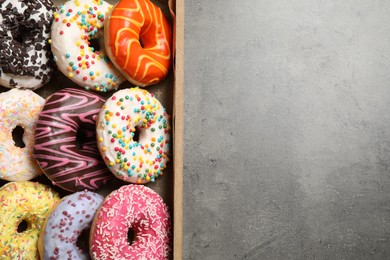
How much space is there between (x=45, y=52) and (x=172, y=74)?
1.56 feet

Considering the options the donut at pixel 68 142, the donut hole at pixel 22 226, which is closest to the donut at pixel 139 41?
the donut at pixel 68 142

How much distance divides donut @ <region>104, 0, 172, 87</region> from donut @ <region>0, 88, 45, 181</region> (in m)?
0.33

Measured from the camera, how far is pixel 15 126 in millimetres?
1495

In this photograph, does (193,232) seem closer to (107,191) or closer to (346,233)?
(107,191)

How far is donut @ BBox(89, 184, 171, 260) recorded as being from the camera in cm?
138

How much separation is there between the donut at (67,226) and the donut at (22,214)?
0.15 feet

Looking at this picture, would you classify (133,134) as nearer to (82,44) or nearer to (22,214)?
(82,44)

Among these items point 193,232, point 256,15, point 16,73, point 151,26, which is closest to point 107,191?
point 193,232

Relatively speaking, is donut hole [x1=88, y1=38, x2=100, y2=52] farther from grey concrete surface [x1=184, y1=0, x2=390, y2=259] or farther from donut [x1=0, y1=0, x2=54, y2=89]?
grey concrete surface [x1=184, y1=0, x2=390, y2=259]

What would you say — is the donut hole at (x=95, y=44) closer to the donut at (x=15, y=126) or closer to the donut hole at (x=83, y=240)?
the donut at (x=15, y=126)

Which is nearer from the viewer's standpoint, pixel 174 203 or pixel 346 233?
pixel 174 203

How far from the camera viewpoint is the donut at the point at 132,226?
4.54 feet

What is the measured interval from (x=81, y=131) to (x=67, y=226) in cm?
36

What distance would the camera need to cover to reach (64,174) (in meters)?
1.45
